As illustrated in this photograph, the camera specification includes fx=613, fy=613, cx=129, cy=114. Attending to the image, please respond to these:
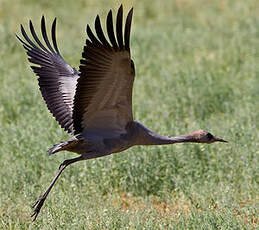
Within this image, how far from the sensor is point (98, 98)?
5.52 meters

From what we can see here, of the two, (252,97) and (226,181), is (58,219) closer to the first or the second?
(226,181)

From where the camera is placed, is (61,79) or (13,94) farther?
(13,94)

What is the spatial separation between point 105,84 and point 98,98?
0.76ft

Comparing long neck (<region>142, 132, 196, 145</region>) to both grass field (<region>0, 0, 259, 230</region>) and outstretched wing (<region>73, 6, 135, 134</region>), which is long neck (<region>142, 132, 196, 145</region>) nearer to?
outstretched wing (<region>73, 6, 135, 134</region>)

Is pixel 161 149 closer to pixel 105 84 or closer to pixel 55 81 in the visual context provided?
pixel 55 81

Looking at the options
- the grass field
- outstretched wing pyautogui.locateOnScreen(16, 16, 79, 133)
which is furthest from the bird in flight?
the grass field

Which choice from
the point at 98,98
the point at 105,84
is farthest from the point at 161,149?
the point at 105,84

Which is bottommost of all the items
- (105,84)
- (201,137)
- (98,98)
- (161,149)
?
(161,149)

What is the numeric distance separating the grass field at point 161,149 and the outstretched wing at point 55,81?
681 mm

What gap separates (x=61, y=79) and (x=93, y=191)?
125cm

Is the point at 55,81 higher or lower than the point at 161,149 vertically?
higher

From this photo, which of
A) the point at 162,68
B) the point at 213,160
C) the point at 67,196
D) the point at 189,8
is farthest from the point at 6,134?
the point at 189,8

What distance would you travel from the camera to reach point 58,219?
533 centimetres

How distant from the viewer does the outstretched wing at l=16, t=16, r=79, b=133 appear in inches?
248
